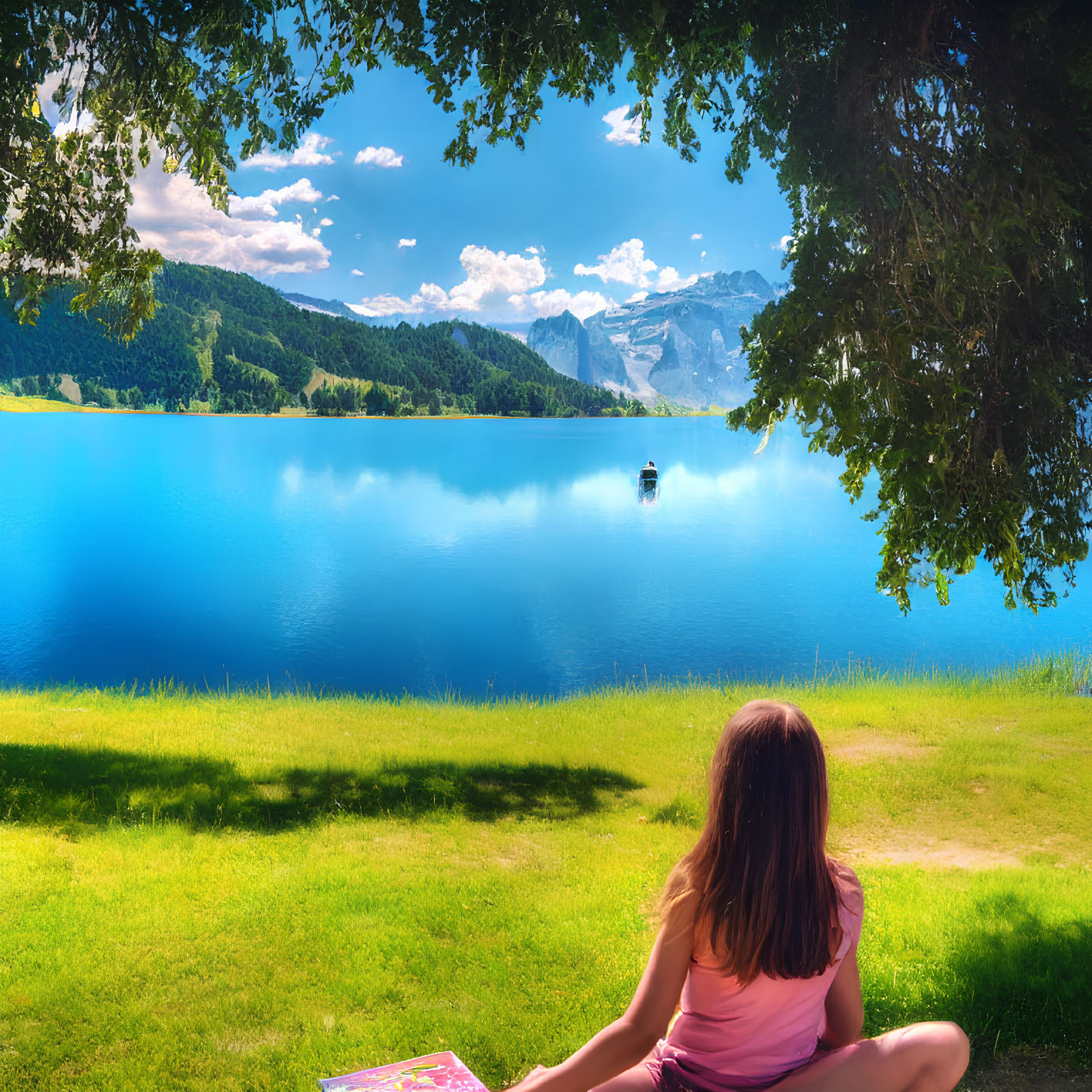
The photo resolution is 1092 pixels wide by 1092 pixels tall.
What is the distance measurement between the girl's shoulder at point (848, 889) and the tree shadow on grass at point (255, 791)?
283 inches

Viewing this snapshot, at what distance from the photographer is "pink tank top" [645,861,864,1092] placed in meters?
2.88

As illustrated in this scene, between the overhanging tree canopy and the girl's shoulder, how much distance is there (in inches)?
203

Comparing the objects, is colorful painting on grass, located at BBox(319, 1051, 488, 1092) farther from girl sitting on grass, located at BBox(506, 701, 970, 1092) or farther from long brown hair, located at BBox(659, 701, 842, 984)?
long brown hair, located at BBox(659, 701, 842, 984)

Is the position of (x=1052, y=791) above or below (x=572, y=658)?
above

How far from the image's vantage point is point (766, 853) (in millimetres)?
2713

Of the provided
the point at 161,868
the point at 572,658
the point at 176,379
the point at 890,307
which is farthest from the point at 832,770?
the point at 176,379

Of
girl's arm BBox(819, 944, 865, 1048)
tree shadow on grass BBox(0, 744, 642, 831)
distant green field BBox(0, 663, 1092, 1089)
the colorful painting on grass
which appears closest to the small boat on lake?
distant green field BBox(0, 663, 1092, 1089)

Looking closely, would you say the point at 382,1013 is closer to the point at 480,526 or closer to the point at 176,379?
the point at 480,526

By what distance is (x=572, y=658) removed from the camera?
1124 inches

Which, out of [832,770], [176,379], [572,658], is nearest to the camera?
[832,770]

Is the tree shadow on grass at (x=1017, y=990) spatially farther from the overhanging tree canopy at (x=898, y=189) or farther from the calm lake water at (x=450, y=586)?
the calm lake water at (x=450, y=586)

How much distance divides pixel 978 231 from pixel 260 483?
81177 mm

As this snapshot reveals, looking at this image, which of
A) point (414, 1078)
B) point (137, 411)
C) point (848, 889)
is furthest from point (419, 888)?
point (137, 411)

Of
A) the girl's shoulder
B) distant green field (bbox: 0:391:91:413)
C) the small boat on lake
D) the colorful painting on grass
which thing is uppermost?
distant green field (bbox: 0:391:91:413)
